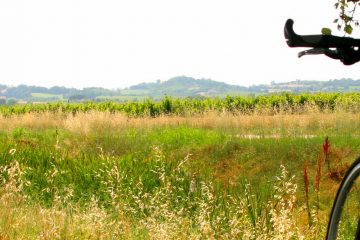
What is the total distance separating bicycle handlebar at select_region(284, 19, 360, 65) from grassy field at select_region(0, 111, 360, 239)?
2.25 metres

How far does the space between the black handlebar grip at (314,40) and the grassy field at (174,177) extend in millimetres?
2326

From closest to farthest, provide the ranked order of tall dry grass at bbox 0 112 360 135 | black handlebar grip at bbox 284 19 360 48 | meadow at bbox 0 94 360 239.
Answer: black handlebar grip at bbox 284 19 360 48 → meadow at bbox 0 94 360 239 → tall dry grass at bbox 0 112 360 135

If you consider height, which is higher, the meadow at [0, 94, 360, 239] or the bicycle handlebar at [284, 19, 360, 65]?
the bicycle handlebar at [284, 19, 360, 65]

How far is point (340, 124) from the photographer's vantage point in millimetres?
21906

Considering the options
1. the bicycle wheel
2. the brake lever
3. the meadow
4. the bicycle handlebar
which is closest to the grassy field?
the meadow

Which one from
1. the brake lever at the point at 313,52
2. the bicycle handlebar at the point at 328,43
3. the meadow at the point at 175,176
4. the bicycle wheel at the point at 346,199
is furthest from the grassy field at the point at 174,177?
the bicycle handlebar at the point at 328,43

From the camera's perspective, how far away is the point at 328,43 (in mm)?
2348

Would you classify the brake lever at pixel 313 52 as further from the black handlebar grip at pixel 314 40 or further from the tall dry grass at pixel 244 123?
the tall dry grass at pixel 244 123

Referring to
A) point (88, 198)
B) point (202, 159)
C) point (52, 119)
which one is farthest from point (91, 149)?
point (52, 119)

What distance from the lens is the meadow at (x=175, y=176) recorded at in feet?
18.1

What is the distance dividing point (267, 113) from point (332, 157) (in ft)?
35.9

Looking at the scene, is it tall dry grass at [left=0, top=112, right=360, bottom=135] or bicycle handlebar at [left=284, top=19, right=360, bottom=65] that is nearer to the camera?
bicycle handlebar at [left=284, top=19, right=360, bottom=65]

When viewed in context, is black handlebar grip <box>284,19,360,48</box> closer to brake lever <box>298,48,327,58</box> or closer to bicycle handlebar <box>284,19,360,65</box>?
bicycle handlebar <box>284,19,360,65</box>

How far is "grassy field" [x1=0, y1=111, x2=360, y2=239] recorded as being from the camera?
552cm
